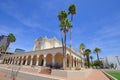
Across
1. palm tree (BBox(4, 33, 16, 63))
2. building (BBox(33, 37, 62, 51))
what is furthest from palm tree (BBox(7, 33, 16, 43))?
building (BBox(33, 37, 62, 51))

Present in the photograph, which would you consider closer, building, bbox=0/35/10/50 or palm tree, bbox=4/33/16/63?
palm tree, bbox=4/33/16/63

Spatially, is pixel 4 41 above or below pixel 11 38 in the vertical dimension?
above

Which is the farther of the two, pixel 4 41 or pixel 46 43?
pixel 4 41

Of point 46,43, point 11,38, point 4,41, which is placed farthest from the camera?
point 4,41

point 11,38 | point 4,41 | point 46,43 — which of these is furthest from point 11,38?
point 4,41

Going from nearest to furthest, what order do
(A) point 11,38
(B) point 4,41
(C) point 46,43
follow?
(C) point 46,43, (A) point 11,38, (B) point 4,41

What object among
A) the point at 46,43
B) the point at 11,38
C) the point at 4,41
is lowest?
the point at 46,43

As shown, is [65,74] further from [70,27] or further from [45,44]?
[45,44]

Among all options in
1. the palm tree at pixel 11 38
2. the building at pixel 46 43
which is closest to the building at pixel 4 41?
the palm tree at pixel 11 38

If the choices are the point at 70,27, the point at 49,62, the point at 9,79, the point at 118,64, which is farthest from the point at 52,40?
the point at 118,64

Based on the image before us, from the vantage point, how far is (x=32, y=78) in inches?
540

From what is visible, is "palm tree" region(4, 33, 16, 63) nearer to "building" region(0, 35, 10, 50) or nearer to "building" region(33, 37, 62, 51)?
"building" region(33, 37, 62, 51)

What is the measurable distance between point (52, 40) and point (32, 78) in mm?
34217

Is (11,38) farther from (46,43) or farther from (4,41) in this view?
→ (4,41)
